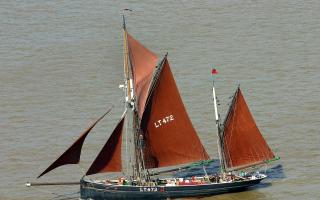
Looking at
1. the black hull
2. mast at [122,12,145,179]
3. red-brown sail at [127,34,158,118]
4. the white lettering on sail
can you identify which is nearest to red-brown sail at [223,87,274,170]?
the black hull

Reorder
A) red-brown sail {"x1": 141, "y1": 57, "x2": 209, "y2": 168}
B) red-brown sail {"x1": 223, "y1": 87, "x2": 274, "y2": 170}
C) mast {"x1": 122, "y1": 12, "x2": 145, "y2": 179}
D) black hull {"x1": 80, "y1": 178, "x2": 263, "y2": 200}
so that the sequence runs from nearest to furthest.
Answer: black hull {"x1": 80, "y1": 178, "x2": 263, "y2": 200}
mast {"x1": 122, "y1": 12, "x2": 145, "y2": 179}
red-brown sail {"x1": 141, "y1": 57, "x2": 209, "y2": 168}
red-brown sail {"x1": 223, "y1": 87, "x2": 274, "y2": 170}

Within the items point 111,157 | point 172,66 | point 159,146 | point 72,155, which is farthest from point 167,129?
point 172,66

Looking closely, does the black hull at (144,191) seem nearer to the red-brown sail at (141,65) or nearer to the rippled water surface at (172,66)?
the rippled water surface at (172,66)

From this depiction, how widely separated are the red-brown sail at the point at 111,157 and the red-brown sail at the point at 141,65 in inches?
83.6

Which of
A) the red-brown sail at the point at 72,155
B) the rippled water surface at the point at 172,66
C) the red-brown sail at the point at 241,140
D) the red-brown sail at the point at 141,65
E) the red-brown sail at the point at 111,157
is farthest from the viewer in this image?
the rippled water surface at the point at 172,66

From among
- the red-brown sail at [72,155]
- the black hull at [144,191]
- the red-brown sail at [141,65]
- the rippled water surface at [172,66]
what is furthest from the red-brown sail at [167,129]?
the rippled water surface at [172,66]

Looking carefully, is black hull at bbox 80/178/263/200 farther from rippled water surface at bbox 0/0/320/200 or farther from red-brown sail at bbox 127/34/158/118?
red-brown sail at bbox 127/34/158/118

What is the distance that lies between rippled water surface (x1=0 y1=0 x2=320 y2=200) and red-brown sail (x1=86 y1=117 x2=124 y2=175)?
2602mm

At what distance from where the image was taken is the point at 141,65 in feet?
188

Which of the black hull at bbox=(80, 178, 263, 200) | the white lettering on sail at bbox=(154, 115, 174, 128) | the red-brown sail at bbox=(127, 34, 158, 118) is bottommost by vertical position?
the black hull at bbox=(80, 178, 263, 200)

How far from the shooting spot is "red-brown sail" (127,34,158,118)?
57.1 metres

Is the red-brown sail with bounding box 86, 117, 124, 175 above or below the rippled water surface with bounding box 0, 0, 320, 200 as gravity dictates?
below

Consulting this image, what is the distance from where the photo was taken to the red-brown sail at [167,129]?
58125mm

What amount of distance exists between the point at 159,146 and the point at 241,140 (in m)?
5.12
